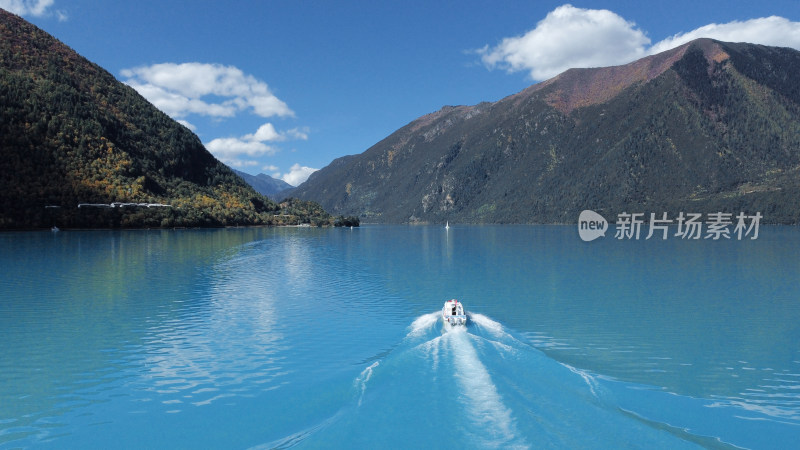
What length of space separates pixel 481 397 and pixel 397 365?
684 cm

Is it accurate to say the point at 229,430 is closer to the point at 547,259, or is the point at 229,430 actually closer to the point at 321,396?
the point at 321,396

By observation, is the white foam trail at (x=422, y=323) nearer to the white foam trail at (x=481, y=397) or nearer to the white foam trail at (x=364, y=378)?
the white foam trail at (x=481, y=397)

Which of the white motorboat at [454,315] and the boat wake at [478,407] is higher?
the white motorboat at [454,315]

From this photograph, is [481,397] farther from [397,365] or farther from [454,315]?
[454,315]

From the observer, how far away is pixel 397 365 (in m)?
29.5

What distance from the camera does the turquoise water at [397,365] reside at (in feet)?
69.5

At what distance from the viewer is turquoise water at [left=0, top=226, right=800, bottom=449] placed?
2119 centimetres

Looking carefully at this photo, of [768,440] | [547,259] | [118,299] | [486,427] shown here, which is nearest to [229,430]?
[486,427]

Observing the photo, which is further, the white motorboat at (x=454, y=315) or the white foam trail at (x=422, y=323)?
the white foam trail at (x=422, y=323)

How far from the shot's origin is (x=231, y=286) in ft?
210

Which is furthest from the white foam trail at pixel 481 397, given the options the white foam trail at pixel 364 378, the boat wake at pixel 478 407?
the white foam trail at pixel 364 378

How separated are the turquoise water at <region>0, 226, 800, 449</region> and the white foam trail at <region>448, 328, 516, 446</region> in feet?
0.37

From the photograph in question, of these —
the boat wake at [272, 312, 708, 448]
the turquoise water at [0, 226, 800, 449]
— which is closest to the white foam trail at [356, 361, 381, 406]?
the boat wake at [272, 312, 708, 448]

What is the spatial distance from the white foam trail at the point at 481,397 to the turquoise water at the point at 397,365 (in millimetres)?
112
